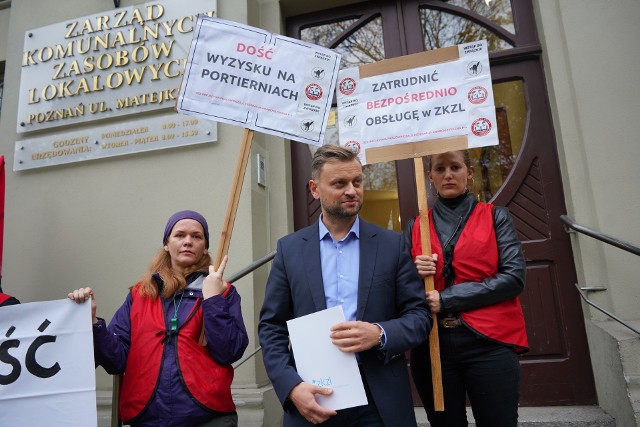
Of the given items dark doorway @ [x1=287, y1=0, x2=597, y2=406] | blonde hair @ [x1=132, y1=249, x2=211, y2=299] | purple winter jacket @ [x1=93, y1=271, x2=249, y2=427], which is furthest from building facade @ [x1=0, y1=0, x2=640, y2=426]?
purple winter jacket @ [x1=93, y1=271, x2=249, y2=427]

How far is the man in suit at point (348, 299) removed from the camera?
1.61m

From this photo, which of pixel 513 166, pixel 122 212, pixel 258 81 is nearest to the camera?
pixel 258 81

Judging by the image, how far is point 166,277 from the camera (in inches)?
84.2

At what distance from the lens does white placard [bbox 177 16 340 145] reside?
2404mm

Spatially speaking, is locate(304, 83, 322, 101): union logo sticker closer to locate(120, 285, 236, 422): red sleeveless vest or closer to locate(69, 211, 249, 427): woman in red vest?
locate(69, 211, 249, 427): woman in red vest

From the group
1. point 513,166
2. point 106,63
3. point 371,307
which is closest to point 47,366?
point 371,307

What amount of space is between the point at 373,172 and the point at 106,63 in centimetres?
295

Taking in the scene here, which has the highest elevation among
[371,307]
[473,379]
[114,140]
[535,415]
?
[114,140]

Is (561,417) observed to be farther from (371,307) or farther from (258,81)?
(258,81)

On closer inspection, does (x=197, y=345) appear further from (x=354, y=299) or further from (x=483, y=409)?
(x=483, y=409)

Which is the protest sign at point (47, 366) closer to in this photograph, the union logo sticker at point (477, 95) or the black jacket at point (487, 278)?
the black jacket at point (487, 278)

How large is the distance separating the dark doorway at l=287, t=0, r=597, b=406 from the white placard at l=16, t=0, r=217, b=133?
4.23 ft

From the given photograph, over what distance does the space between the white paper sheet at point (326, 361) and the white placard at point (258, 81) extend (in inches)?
43.7

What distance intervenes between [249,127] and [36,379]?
157cm
